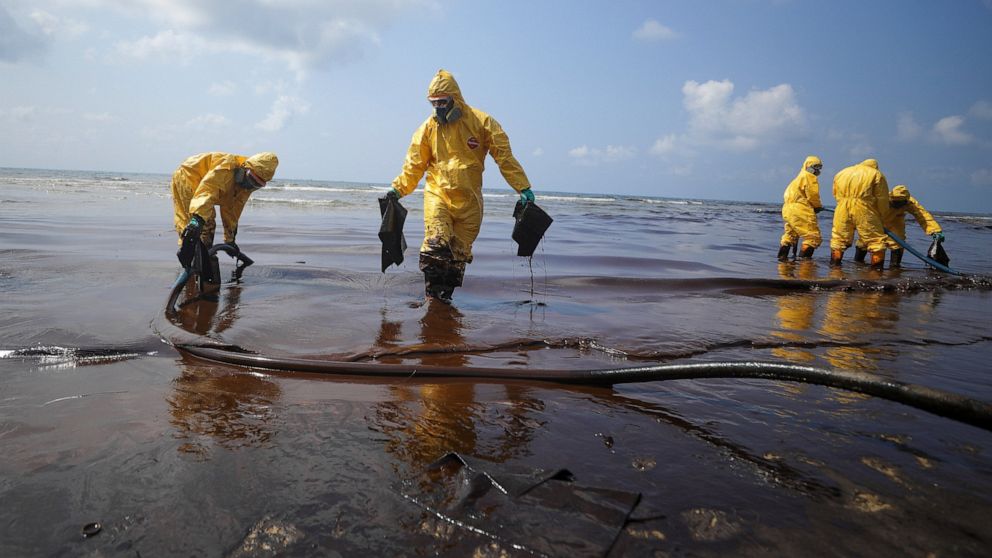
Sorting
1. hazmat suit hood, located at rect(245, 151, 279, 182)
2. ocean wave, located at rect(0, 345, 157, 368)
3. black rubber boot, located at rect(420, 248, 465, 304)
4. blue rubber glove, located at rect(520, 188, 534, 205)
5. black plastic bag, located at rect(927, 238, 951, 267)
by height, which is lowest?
ocean wave, located at rect(0, 345, 157, 368)

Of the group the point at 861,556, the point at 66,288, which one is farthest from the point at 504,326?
the point at 66,288

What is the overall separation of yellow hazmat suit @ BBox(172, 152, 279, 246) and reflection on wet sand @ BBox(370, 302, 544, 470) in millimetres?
3743

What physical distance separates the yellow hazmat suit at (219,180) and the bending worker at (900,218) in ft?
32.1

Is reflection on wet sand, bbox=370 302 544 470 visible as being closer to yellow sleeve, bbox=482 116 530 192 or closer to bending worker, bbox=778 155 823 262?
yellow sleeve, bbox=482 116 530 192

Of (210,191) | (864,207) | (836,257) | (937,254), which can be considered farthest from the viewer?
(836,257)

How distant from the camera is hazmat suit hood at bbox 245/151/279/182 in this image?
18.9 feet

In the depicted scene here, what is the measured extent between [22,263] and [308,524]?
656cm

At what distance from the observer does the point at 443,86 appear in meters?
4.76

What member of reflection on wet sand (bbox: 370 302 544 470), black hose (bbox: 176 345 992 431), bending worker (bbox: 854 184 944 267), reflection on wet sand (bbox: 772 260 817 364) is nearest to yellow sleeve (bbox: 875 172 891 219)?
bending worker (bbox: 854 184 944 267)

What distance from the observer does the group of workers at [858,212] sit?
9227 mm

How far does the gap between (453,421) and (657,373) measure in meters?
0.94

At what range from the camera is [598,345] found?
3.65 meters

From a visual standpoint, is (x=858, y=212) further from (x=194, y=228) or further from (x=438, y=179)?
(x=194, y=228)

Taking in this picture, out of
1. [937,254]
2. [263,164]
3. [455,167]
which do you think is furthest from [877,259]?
[263,164]
